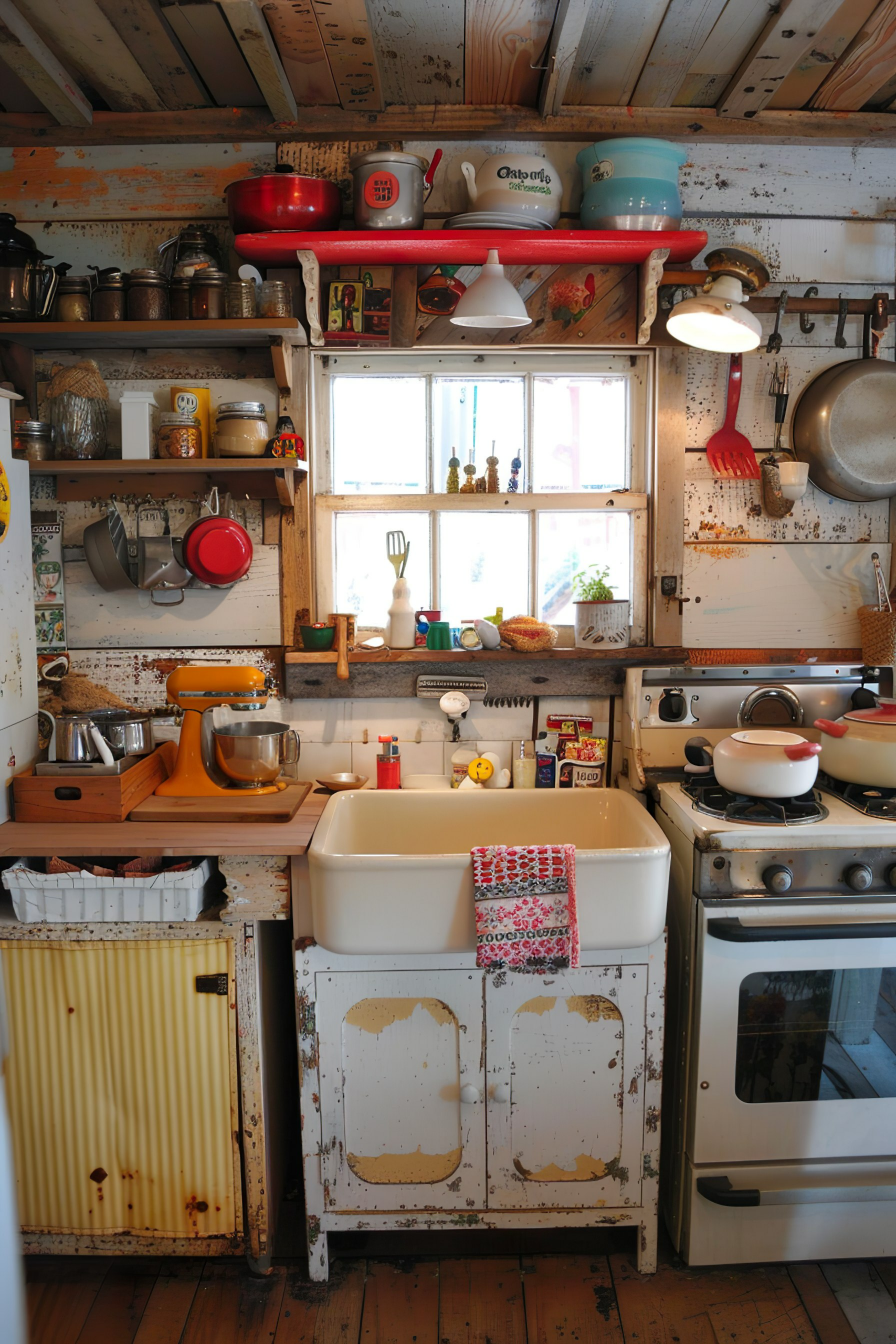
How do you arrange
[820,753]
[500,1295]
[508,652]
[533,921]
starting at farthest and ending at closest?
[508,652], [820,753], [500,1295], [533,921]

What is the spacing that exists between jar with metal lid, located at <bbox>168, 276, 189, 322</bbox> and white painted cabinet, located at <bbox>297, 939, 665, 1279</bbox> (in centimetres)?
163

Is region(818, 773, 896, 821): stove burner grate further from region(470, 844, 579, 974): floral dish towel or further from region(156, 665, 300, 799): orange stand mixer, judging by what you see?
region(156, 665, 300, 799): orange stand mixer

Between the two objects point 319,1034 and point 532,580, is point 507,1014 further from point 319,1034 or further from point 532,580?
point 532,580

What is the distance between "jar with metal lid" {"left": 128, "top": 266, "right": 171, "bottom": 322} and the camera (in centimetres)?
236

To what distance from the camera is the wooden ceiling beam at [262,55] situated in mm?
1935

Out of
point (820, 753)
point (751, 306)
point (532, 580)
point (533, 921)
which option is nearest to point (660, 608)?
point (532, 580)

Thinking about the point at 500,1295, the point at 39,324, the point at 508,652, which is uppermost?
the point at 39,324

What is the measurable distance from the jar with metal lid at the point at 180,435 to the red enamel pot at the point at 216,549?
0.61ft

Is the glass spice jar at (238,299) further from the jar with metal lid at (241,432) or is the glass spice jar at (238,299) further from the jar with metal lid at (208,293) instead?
the jar with metal lid at (241,432)

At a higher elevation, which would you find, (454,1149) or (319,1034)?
(319,1034)

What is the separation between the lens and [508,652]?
2523 mm

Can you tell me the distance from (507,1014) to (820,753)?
1005 mm

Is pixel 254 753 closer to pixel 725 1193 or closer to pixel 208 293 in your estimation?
pixel 208 293

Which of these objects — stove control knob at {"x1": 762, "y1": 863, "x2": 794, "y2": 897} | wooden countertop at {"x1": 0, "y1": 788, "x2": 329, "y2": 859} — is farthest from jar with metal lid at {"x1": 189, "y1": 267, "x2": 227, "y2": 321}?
stove control knob at {"x1": 762, "y1": 863, "x2": 794, "y2": 897}
